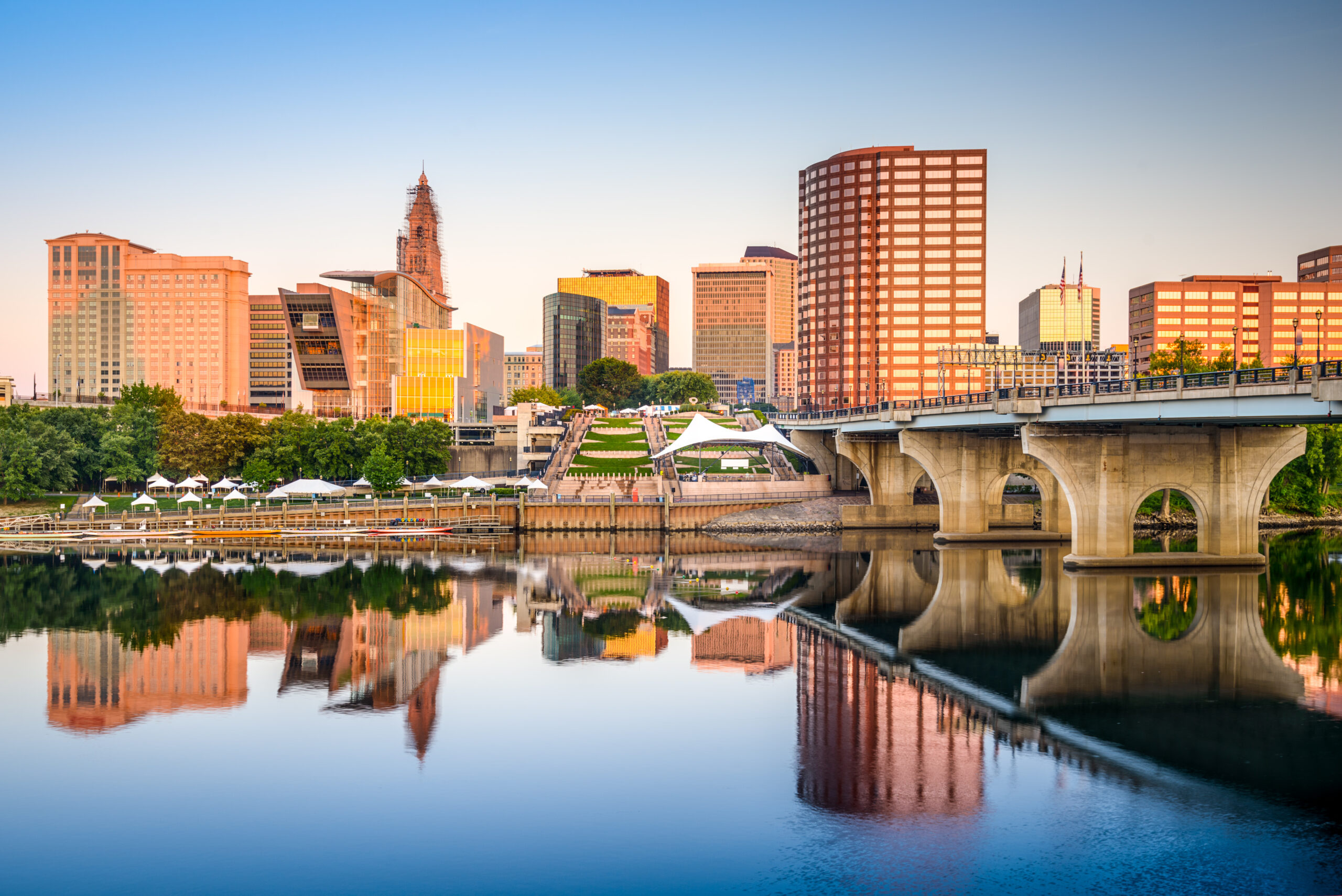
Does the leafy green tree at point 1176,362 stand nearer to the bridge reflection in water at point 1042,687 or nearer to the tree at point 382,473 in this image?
the bridge reflection in water at point 1042,687

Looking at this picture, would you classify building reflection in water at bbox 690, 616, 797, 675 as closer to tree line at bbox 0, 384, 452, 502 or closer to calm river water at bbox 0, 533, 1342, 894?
calm river water at bbox 0, 533, 1342, 894

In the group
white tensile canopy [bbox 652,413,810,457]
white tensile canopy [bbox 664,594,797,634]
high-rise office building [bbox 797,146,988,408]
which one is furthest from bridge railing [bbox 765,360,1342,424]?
high-rise office building [bbox 797,146,988,408]

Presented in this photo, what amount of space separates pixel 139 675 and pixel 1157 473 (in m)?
55.6

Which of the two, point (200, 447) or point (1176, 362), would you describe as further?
point (1176, 362)

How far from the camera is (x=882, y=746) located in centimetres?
3259

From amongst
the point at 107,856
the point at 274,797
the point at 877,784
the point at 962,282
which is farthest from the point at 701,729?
the point at 962,282

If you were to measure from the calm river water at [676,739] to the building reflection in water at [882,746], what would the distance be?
13 centimetres

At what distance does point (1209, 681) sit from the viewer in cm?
4053

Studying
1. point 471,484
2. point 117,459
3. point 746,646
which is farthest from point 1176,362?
point 117,459

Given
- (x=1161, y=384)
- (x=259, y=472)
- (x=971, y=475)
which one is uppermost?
(x=1161, y=384)

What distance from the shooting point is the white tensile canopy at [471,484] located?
9950cm

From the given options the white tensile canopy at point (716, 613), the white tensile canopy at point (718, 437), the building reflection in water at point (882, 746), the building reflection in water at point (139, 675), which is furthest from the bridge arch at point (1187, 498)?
the building reflection in water at point (139, 675)

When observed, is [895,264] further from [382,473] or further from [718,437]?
[382,473]

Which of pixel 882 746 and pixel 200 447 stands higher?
pixel 200 447
